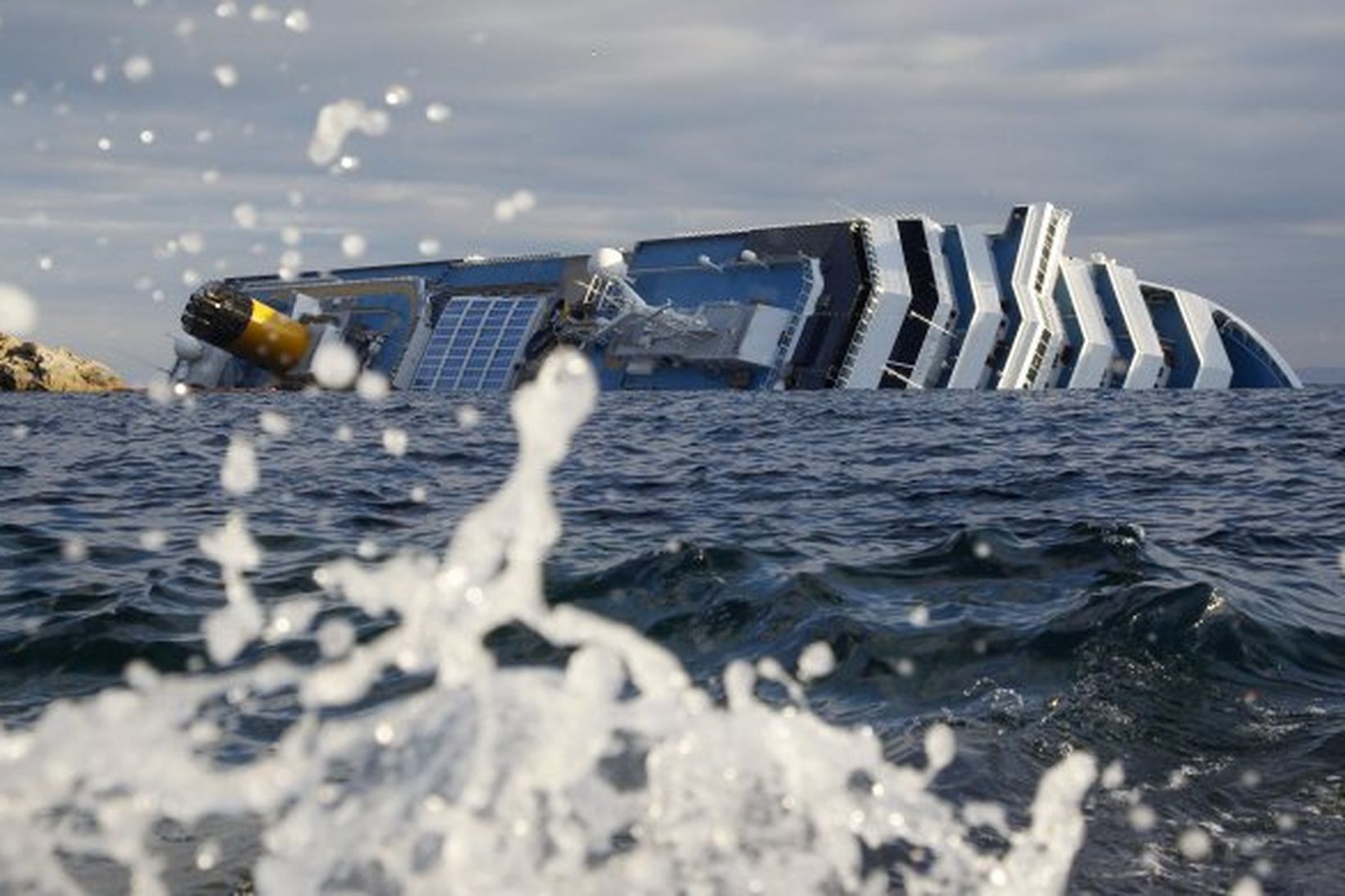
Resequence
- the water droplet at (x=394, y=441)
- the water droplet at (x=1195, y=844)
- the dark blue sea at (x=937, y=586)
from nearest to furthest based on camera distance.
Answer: the water droplet at (x=1195, y=844), the dark blue sea at (x=937, y=586), the water droplet at (x=394, y=441)

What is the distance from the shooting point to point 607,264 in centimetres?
5038

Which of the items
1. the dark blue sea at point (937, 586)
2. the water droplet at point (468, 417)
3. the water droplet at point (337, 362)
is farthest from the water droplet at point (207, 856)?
the water droplet at point (337, 362)

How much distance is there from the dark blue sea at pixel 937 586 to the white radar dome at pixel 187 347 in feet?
140

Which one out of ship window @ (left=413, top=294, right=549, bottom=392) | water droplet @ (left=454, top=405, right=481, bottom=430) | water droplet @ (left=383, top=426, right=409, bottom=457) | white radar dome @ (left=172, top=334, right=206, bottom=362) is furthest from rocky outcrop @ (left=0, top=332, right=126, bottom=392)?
water droplet @ (left=383, top=426, right=409, bottom=457)

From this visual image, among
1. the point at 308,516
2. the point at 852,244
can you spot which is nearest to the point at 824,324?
the point at 852,244

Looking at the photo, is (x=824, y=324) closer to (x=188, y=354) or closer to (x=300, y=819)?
(x=188, y=354)

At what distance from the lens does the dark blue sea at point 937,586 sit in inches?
223

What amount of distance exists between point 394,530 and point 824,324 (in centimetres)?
3722

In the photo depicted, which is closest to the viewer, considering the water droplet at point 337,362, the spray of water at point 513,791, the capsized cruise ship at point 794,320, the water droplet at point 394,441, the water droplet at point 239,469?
the spray of water at point 513,791

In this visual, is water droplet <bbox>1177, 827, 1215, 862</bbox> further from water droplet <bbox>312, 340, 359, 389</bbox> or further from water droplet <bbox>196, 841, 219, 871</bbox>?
water droplet <bbox>312, 340, 359, 389</bbox>

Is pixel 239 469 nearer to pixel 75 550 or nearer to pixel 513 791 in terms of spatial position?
pixel 75 550

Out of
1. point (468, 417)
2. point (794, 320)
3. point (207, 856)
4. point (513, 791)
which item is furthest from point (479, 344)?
point (513, 791)

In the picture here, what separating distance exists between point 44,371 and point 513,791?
196 ft

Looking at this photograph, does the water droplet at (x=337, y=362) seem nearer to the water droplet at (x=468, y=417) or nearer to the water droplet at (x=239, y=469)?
the water droplet at (x=468, y=417)
